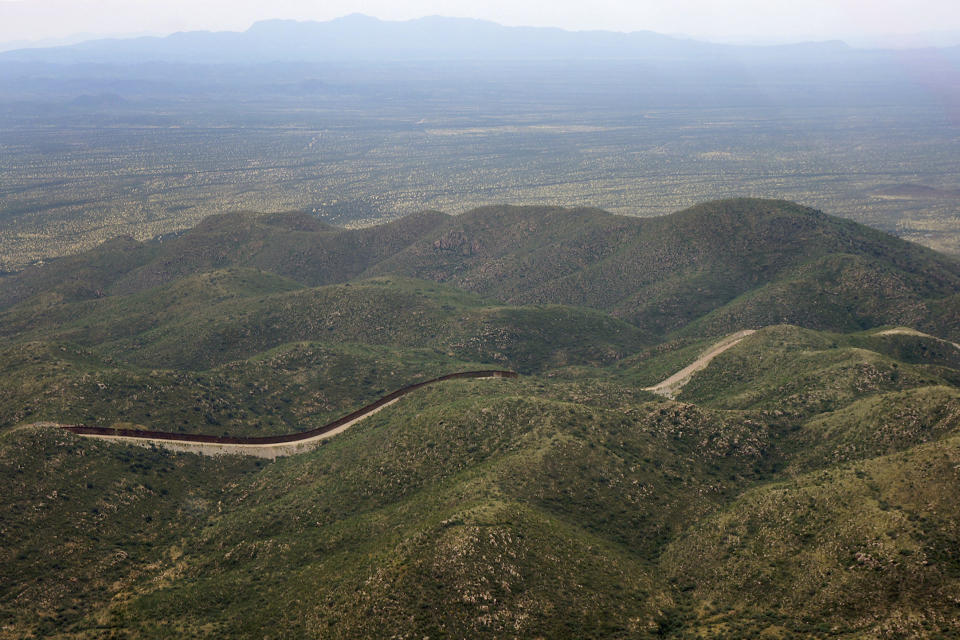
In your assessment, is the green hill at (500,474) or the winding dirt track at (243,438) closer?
the green hill at (500,474)

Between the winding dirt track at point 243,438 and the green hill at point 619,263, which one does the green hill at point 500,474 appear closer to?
the green hill at point 619,263

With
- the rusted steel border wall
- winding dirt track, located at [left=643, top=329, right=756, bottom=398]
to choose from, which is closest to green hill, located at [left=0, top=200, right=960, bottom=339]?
winding dirt track, located at [left=643, top=329, right=756, bottom=398]

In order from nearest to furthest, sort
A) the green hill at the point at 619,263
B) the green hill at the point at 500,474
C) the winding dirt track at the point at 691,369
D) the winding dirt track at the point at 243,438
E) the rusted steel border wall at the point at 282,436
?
the green hill at the point at 500,474 → the winding dirt track at the point at 243,438 → the rusted steel border wall at the point at 282,436 → the winding dirt track at the point at 691,369 → the green hill at the point at 619,263

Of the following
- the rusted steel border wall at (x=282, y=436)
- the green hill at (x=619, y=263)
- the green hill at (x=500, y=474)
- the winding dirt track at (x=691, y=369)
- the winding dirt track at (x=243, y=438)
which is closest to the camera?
the green hill at (x=500, y=474)

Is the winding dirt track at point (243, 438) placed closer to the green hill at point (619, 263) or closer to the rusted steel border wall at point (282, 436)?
the rusted steel border wall at point (282, 436)

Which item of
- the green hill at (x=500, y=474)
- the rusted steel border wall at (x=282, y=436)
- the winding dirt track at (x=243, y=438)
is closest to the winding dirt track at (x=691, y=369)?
the green hill at (x=500, y=474)

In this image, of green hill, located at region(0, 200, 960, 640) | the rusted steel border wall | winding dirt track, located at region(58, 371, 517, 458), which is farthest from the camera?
the rusted steel border wall

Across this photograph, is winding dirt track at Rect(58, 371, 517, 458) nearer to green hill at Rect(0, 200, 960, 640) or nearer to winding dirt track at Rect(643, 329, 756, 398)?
green hill at Rect(0, 200, 960, 640)

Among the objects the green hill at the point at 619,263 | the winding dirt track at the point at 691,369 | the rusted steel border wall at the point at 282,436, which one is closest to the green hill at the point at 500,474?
the green hill at the point at 619,263

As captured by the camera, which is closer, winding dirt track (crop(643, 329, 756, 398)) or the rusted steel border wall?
the rusted steel border wall
